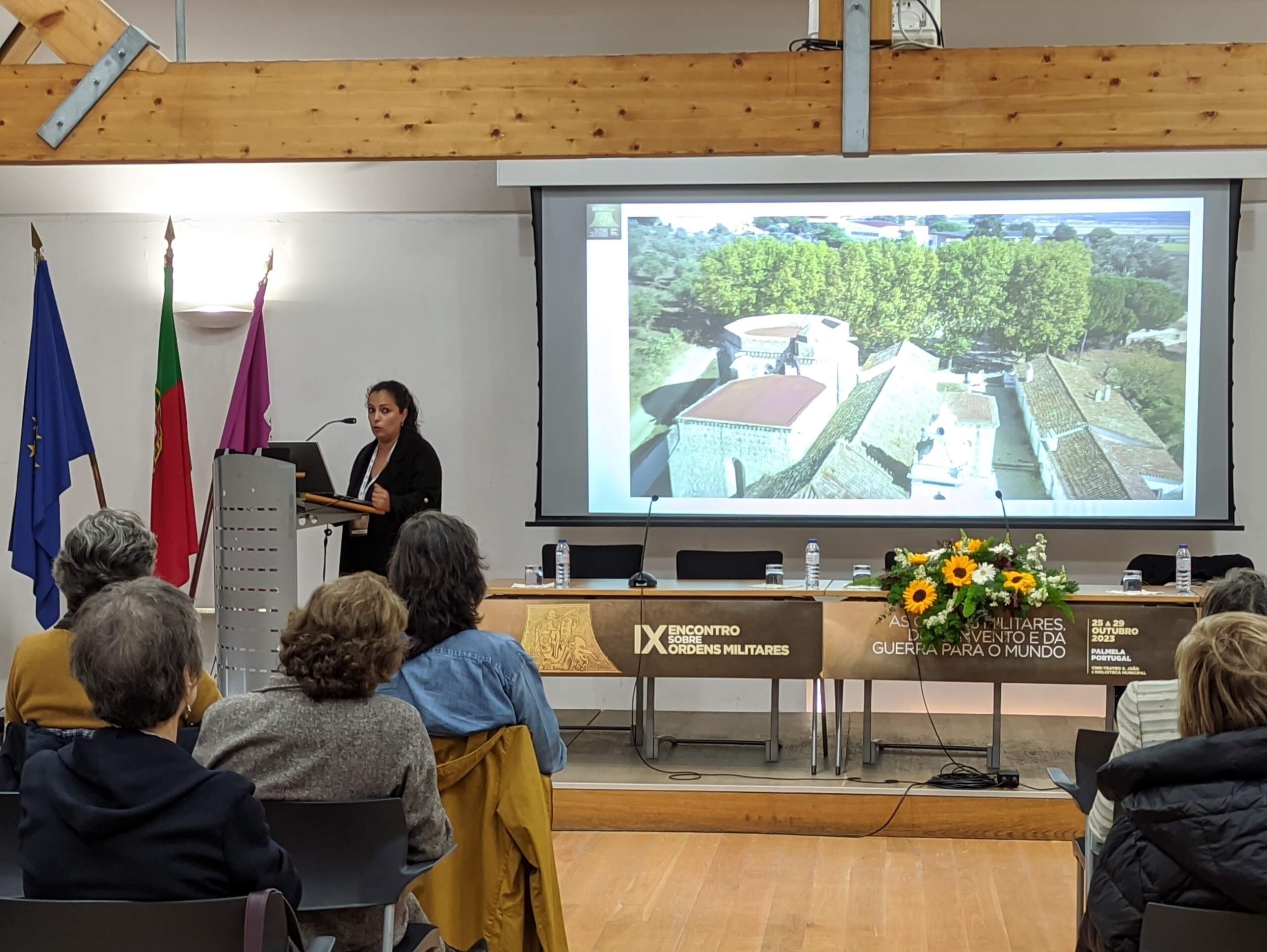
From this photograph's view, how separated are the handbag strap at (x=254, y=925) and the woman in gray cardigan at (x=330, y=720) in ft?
1.60

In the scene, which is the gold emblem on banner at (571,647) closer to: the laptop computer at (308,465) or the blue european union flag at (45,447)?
the laptop computer at (308,465)

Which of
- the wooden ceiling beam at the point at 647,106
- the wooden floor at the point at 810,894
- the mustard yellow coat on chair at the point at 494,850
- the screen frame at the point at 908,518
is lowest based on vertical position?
the wooden floor at the point at 810,894

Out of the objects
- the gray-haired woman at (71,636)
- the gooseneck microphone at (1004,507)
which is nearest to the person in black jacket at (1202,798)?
the gray-haired woman at (71,636)

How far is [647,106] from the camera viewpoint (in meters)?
4.19

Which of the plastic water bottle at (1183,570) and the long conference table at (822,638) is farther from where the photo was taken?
the plastic water bottle at (1183,570)

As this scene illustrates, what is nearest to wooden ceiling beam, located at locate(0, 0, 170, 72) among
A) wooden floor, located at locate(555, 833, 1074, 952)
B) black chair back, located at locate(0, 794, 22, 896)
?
black chair back, located at locate(0, 794, 22, 896)

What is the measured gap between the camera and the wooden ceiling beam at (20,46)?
5.06 meters

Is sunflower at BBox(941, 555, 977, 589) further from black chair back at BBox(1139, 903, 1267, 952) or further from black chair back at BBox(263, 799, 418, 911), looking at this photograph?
black chair back at BBox(263, 799, 418, 911)

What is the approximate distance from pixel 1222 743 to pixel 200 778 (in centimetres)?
139

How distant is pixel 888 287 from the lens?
6.02 m

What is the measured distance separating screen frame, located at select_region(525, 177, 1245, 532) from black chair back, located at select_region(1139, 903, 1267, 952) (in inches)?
159

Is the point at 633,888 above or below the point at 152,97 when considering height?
below

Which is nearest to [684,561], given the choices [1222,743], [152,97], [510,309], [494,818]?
[510,309]

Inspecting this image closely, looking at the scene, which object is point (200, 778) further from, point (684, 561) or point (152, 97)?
point (684, 561)
